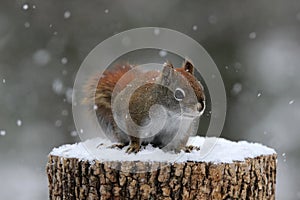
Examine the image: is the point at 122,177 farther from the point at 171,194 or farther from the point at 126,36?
the point at 126,36

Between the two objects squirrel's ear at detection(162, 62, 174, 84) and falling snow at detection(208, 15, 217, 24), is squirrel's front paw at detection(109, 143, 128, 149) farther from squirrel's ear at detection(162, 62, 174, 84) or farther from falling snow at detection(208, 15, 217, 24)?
falling snow at detection(208, 15, 217, 24)

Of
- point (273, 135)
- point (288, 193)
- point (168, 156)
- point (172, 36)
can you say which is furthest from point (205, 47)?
point (168, 156)

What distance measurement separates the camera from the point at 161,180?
1.67m

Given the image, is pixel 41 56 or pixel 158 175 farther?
pixel 41 56

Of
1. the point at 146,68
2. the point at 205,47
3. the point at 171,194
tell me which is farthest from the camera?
the point at 205,47

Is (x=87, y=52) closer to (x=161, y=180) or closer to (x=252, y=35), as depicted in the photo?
(x=252, y=35)

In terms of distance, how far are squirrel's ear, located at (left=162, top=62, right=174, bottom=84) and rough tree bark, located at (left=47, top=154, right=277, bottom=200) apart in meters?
0.28

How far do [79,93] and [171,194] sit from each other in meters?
0.60

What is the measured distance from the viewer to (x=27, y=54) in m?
4.50

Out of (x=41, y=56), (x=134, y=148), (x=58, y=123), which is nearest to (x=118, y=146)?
(x=134, y=148)

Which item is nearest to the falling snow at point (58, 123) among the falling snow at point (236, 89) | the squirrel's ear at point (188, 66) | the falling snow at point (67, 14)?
the falling snow at point (67, 14)

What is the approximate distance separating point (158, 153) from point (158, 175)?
11cm

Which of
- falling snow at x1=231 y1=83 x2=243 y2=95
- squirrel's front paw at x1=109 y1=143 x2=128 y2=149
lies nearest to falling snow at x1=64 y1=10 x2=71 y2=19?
falling snow at x1=231 y1=83 x2=243 y2=95

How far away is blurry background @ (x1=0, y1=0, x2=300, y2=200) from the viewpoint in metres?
4.38
